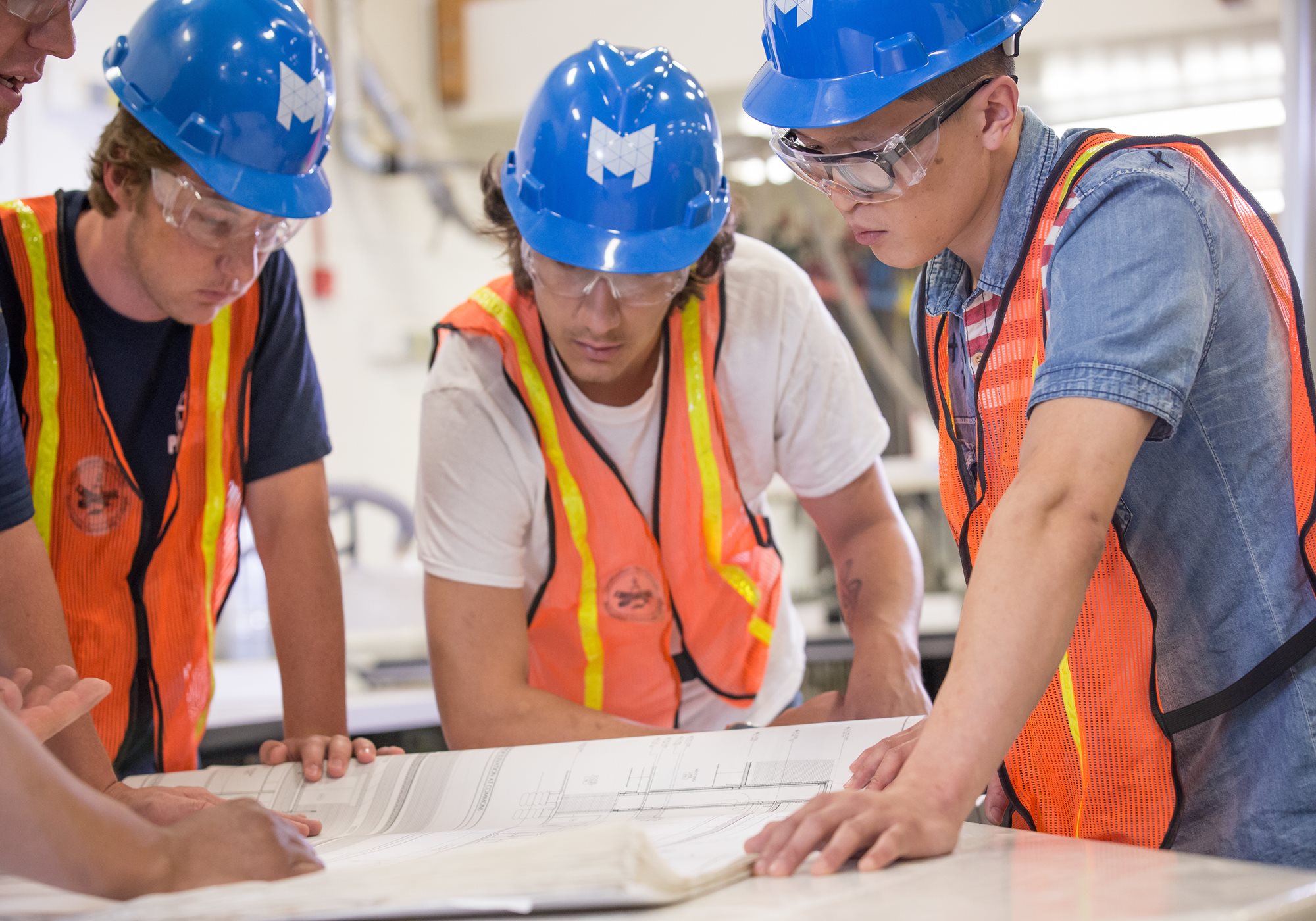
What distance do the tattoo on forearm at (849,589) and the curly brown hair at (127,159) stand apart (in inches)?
46.9

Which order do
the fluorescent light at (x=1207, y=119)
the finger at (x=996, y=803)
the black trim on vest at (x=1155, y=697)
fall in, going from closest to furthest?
the black trim on vest at (x=1155, y=697), the finger at (x=996, y=803), the fluorescent light at (x=1207, y=119)

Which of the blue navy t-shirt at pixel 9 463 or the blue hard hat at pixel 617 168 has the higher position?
the blue hard hat at pixel 617 168

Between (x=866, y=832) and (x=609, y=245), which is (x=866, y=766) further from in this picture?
(x=609, y=245)

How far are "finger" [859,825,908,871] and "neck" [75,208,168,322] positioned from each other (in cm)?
138

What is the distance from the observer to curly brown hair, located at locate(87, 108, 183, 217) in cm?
181

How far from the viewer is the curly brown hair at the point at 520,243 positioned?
1.98 metres

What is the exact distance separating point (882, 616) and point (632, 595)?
0.39 metres

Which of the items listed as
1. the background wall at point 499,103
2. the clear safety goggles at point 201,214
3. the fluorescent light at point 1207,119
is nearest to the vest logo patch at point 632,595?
the clear safety goggles at point 201,214

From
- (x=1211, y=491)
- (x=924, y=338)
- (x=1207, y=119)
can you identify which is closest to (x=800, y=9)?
(x=924, y=338)

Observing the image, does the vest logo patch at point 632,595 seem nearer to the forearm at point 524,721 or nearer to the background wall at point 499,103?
the forearm at point 524,721

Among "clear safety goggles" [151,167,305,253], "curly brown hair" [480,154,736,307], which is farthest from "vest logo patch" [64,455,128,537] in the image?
"curly brown hair" [480,154,736,307]

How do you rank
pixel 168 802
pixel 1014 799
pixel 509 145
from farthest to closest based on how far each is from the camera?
pixel 509 145
pixel 168 802
pixel 1014 799

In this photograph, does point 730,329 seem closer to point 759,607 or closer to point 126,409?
point 759,607

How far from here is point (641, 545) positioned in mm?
1965
